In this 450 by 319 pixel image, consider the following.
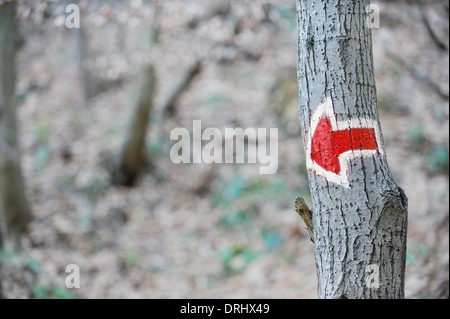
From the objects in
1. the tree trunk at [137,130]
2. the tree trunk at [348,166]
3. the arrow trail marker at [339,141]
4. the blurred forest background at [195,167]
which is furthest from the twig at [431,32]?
the tree trunk at [137,130]

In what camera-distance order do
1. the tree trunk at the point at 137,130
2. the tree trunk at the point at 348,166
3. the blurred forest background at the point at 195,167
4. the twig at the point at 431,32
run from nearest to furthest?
the tree trunk at the point at 348,166, the twig at the point at 431,32, the blurred forest background at the point at 195,167, the tree trunk at the point at 137,130

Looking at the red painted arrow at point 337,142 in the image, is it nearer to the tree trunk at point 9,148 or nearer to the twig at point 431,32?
the twig at point 431,32

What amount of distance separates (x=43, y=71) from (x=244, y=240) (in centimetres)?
889

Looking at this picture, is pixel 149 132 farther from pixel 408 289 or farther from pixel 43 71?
pixel 408 289

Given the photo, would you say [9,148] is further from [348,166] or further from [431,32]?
[431,32]

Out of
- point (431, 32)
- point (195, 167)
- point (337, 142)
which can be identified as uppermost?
point (431, 32)

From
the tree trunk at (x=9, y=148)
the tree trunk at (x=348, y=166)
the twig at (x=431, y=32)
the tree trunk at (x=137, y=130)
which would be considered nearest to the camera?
the tree trunk at (x=348, y=166)

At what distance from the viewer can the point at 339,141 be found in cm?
200

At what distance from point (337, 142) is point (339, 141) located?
0.01 m

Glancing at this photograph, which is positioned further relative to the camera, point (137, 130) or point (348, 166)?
point (137, 130)

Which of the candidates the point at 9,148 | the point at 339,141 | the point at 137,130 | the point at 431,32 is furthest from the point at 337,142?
the point at 137,130

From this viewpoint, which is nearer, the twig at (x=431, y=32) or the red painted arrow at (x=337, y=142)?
the red painted arrow at (x=337, y=142)

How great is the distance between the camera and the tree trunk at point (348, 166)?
6.38 feet

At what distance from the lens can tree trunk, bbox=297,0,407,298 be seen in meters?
1.95
